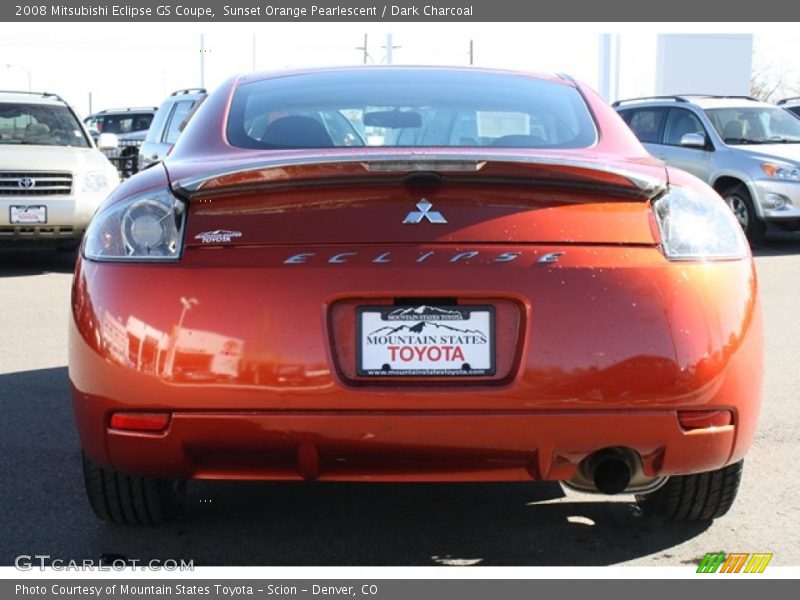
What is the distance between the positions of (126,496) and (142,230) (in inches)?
35.7

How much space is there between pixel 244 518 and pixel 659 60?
39.6m

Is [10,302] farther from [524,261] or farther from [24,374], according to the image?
[524,261]

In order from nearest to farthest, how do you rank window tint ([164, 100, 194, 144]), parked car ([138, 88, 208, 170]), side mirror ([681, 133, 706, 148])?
side mirror ([681, 133, 706, 148]) → parked car ([138, 88, 208, 170]) → window tint ([164, 100, 194, 144])

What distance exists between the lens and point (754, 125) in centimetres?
1471

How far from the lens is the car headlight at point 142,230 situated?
126 inches

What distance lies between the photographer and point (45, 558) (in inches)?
138

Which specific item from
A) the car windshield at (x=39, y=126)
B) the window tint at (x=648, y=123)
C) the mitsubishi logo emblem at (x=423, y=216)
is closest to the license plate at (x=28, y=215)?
the car windshield at (x=39, y=126)

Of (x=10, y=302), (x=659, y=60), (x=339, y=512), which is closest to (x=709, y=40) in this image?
(x=659, y=60)

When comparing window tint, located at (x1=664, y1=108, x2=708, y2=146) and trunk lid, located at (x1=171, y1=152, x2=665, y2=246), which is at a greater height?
trunk lid, located at (x1=171, y1=152, x2=665, y2=246)

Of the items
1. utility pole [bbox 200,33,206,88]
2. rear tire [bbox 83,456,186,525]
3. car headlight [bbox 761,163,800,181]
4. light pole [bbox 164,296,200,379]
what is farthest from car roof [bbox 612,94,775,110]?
utility pole [bbox 200,33,206,88]

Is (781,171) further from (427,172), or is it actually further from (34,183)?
(427,172)

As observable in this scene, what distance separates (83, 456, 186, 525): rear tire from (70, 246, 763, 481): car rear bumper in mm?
489

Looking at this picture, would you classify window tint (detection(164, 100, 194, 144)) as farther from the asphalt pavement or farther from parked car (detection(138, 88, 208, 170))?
the asphalt pavement

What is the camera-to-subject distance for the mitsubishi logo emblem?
3131mm
